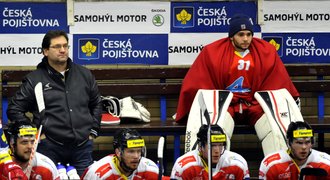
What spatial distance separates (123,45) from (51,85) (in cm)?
191

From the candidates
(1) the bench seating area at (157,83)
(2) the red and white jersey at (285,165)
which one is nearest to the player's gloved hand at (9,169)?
(2) the red and white jersey at (285,165)

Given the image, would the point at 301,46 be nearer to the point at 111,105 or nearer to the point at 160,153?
the point at 111,105

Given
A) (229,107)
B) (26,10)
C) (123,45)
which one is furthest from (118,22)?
(229,107)

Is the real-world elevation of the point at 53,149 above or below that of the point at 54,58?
below

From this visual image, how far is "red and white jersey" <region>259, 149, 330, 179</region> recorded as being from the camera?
8117 mm

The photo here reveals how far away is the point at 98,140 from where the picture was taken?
10.2 m

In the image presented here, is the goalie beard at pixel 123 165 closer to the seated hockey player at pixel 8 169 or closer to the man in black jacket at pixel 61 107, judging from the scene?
the man in black jacket at pixel 61 107

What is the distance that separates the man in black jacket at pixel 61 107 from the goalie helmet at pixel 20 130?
0.39 metres

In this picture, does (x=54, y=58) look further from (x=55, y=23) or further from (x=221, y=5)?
(x=221, y=5)

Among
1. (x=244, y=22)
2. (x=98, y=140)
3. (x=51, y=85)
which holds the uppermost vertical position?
(x=244, y=22)

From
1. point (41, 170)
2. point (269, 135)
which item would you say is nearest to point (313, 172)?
point (269, 135)

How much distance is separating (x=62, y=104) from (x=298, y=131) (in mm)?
1976

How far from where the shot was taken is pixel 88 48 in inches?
397

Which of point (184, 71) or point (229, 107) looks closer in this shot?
point (229, 107)
